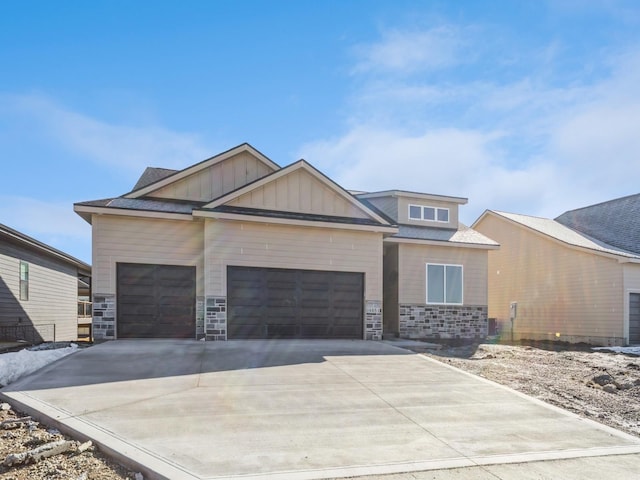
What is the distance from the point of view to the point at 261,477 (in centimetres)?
434

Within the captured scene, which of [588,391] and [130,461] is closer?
[130,461]

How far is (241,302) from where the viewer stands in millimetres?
13398

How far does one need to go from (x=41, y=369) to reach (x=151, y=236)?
18.2 ft

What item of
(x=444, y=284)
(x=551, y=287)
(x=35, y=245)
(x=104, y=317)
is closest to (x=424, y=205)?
(x=444, y=284)

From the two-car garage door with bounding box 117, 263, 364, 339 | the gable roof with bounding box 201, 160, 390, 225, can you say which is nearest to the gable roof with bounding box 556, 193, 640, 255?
the gable roof with bounding box 201, 160, 390, 225

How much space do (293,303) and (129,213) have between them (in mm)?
5333

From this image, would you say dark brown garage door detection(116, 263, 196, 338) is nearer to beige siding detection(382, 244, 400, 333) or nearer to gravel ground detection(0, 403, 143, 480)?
beige siding detection(382, 244, 400, 333)

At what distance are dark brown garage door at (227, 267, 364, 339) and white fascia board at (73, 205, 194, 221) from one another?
2.07 m

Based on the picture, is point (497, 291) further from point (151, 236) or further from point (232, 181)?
point (151, 236)

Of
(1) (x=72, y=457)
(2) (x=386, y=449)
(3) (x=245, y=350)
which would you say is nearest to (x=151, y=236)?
(3) (x=245, y=350)

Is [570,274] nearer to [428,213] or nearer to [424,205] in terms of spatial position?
Result: [428,213]

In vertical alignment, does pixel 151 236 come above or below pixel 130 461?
above

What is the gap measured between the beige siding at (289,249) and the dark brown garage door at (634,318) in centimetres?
1038

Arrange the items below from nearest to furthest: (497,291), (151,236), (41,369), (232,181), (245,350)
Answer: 1. (41,369)
2. (245,350)
3. (151,236)
4. (232,181)
5. (497,291)
